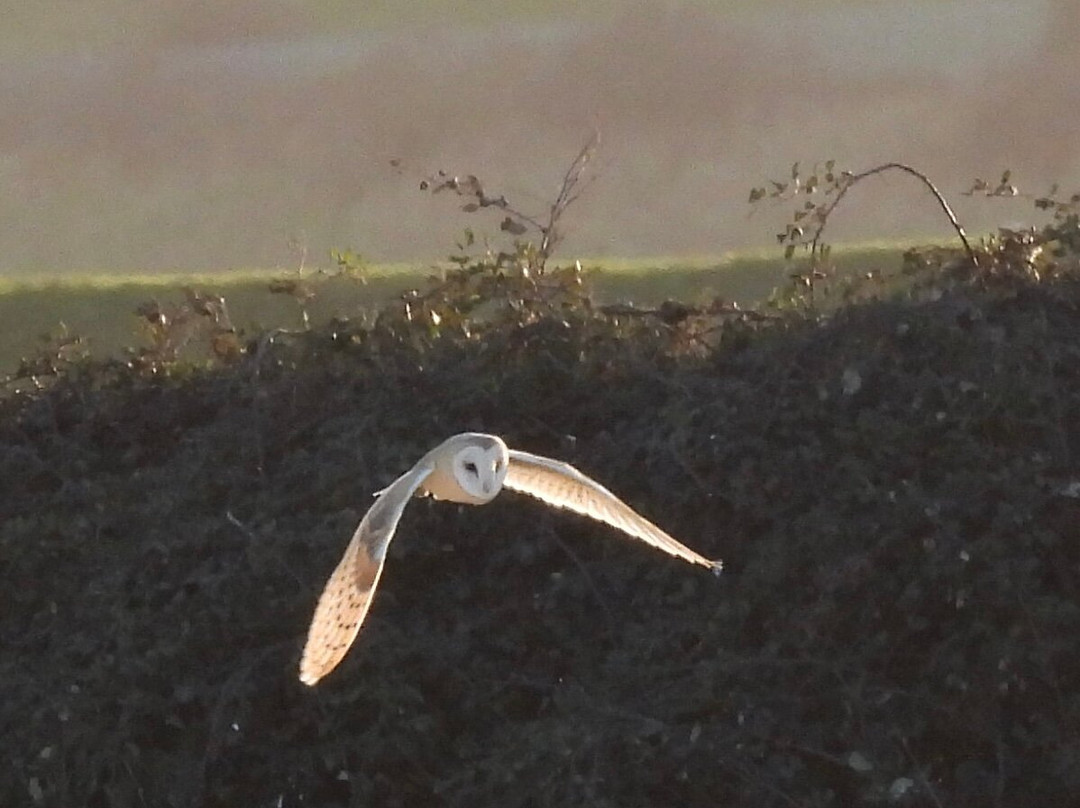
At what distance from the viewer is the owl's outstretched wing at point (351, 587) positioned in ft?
11.6

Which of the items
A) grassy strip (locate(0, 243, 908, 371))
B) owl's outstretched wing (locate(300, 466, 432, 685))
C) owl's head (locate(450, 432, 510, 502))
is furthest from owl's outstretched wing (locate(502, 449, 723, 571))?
grassy strip (locate(0, 243, 908, 371))

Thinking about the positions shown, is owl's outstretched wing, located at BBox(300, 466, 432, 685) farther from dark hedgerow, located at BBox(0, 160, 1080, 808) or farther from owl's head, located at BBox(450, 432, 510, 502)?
dark hedgerow, located at BBox(0, 160, 1080, 808)

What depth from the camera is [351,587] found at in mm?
3645

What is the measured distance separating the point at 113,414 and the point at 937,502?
3.35 meters

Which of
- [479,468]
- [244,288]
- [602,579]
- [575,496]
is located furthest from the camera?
[244,288]

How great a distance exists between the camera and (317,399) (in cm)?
659

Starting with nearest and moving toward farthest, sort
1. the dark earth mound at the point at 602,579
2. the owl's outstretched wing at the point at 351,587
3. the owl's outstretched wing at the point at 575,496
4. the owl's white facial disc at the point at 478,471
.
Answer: the owl's outstretched wing at the point at 351,587, the owl's white facial disc at the point at 478,471, the owl's outstretched wing at the point at 575,496, the dark earth mound at the point at 602,579

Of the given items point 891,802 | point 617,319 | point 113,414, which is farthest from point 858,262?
point 891,802

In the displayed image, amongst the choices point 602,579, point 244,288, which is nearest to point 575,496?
point 602,579

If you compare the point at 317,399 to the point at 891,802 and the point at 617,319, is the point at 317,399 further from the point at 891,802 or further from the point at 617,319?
the point at 891,802

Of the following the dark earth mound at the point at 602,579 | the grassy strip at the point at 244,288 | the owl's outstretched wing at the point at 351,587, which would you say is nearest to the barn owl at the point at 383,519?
the owl's outstretched wing at the point at 351,587

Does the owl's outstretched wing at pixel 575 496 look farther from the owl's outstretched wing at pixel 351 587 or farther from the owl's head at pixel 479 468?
the owl's outstretched wing at pixel 351 587

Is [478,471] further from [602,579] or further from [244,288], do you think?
[244,288]

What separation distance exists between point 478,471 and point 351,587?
0.35 meters
